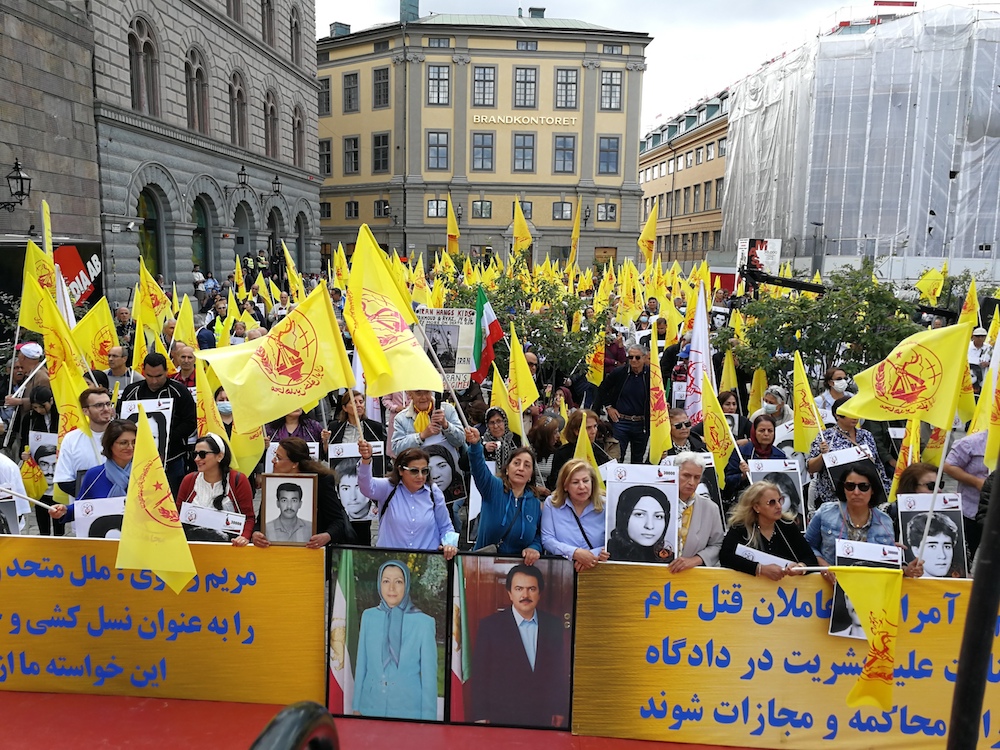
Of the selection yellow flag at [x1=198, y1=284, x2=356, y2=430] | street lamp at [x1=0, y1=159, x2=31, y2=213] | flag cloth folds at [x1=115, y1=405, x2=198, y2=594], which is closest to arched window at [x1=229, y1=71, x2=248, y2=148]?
street lamp at [x1=0, y1=159, x2=31, y2=213]

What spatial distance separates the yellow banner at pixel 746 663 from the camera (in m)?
4.21

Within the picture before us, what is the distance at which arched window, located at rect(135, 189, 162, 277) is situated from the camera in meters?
23.9

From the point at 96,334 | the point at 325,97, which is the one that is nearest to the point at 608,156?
the point at 325,97

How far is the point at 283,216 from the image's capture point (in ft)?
111

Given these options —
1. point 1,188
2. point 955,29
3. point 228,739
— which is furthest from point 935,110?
point 228,739

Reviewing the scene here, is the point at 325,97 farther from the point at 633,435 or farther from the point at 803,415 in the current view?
the point at 803,415

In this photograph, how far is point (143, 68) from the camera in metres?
23.3

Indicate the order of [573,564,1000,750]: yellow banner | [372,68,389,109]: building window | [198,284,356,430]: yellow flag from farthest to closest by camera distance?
[372,68,389,109]: building window, [198,284,356,430]: yellow flag, [573,564,1000,750]: yellow banner

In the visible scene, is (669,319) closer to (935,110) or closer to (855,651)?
(855,651)

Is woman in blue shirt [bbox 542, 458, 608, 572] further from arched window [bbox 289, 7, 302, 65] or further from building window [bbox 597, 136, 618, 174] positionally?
building window [bbox 597, 136, 618, 174]

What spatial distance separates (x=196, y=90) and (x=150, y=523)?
2664cm

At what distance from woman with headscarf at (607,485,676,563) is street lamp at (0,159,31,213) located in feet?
48.6

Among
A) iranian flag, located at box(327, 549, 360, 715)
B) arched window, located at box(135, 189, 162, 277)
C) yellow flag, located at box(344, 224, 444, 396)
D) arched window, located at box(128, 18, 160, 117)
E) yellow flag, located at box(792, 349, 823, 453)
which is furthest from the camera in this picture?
arched window, located at box(135, 189, 162, 277)

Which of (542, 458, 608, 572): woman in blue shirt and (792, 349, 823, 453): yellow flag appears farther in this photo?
(792, 349, 823, 453): yellow flag
